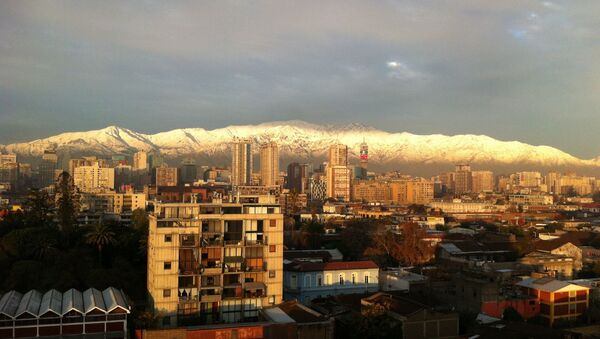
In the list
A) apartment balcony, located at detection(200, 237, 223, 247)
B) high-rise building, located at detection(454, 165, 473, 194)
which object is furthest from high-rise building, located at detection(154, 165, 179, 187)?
high-rise building, located at detection(454, 165, 473, 194)

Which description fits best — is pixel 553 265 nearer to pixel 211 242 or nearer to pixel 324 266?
pixel 324 266

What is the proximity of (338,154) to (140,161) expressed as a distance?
49.8m

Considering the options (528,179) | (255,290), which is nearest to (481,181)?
(528,179)

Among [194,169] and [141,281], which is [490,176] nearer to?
[194,169]

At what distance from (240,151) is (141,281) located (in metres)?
96.1

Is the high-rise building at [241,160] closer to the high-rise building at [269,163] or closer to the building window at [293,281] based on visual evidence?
the high-rise building at [269,163]

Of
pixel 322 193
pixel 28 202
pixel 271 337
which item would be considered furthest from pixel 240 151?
pixel 271 337

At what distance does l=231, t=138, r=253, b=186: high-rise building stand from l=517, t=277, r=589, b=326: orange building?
314 feet

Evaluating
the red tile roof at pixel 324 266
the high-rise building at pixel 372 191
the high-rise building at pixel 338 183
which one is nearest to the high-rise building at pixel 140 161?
the high-rise building at pixel 338 183

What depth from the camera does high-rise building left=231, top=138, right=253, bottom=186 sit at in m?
117

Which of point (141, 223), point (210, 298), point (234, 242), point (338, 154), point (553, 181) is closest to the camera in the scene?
point (210, 298)

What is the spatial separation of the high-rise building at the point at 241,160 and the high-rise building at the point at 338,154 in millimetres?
22310

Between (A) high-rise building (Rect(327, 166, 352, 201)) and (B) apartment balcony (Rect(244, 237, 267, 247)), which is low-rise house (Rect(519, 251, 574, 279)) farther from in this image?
(A) high-rise building (Rect(327, 166, 352, 201))

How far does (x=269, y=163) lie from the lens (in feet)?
388
